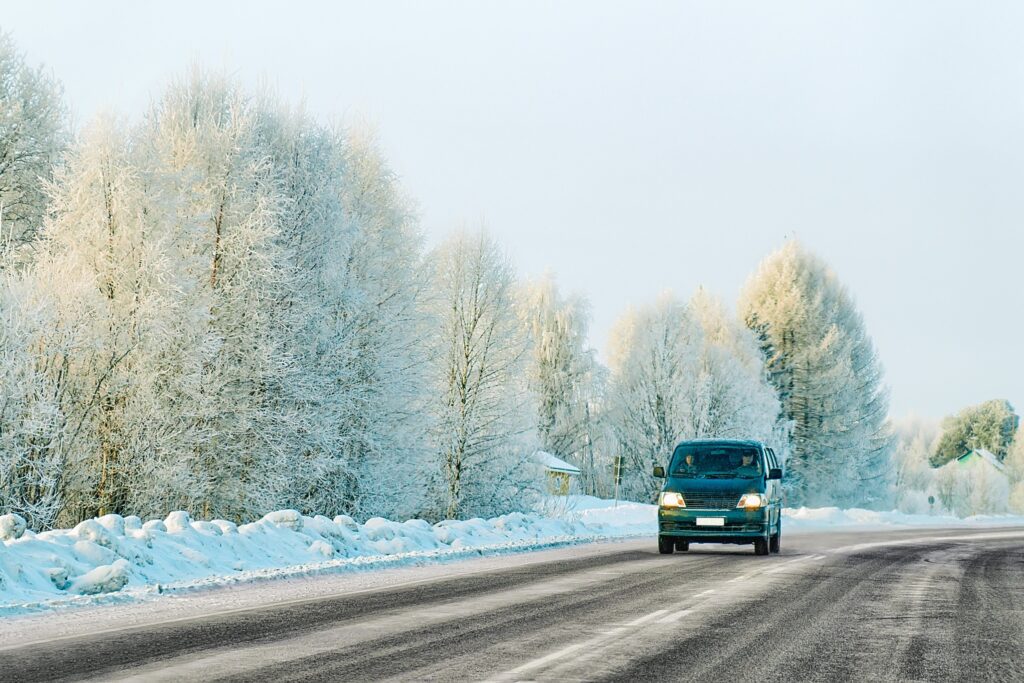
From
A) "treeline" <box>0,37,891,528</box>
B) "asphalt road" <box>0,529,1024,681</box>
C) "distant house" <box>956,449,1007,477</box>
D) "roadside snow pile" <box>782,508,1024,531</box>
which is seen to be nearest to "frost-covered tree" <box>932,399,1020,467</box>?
"distant house" <box>956,449,1007,477</box>

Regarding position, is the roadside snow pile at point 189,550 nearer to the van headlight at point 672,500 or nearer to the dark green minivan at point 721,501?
the van headlight at point 672,500

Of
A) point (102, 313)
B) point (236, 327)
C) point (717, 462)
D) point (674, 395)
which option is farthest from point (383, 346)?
point (674, 395)

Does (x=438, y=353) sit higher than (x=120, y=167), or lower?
lower

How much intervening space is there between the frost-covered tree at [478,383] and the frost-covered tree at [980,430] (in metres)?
118

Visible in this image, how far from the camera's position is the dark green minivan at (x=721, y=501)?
2105 cm

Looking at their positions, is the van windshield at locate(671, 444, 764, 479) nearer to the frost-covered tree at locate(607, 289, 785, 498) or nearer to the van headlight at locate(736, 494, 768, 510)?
the van headlight at locate(736, 494, 768, 510)

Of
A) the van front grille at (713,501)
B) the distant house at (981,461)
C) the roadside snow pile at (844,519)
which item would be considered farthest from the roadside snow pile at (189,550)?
the distant house at (981,461)

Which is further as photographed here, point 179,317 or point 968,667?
point 179,317

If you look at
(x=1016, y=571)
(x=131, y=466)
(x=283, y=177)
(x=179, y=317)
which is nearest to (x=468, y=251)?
(x=283, y=177)

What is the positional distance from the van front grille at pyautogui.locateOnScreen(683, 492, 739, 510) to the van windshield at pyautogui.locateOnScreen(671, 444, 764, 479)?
634mm

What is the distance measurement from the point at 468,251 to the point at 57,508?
19102 millimetres

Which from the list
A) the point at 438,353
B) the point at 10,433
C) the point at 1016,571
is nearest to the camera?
the point at 1016,571

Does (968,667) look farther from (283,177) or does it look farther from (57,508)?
(283,177)

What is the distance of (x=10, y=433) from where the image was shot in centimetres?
2098
